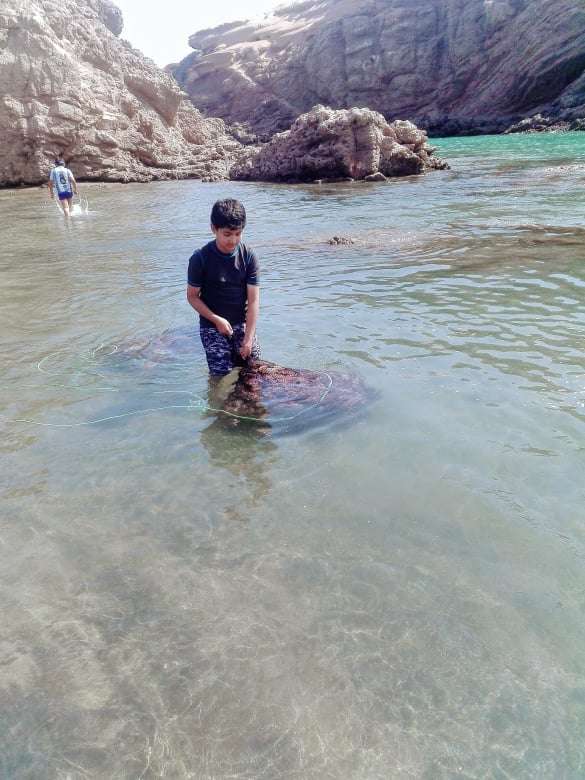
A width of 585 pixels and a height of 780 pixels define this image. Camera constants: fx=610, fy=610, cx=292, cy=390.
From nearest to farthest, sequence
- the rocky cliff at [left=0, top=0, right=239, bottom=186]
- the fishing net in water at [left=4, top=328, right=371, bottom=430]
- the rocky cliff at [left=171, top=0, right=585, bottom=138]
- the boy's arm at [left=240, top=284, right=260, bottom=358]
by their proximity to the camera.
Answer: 1. the fishing net in water at [left=4, top=328, right=371, bottom=430]
2. the boy's arm at [left=240, top=284, right=260, bottom=358]
3. the rocky cliff at [left=0, top=0, right=239, bottom=186]
4. the rocky cliff at [left=171, top=0, right=585, bottom=138]

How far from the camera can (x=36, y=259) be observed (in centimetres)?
1105

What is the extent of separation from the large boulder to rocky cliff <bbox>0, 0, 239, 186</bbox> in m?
5.12

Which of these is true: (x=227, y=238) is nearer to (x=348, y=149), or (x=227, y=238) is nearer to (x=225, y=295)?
(x=225, y=295)

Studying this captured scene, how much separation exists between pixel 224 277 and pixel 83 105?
25.5 m

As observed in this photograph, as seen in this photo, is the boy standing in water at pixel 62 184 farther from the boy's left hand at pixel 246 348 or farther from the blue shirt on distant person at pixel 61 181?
the boy's left hand at pixel 246 348

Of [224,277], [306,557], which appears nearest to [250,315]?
[224,277]

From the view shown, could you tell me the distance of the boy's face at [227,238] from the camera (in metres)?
4.45

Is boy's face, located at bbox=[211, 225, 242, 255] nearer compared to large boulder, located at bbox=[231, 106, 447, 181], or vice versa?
boy's face, located at bbox=[211, 225, 242, 255]

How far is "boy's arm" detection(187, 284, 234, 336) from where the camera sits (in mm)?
4750

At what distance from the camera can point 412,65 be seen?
64.8m

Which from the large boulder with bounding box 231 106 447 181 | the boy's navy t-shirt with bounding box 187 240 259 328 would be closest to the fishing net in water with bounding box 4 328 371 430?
the boy's navy t-shirt with bounding box 187 240 259 328

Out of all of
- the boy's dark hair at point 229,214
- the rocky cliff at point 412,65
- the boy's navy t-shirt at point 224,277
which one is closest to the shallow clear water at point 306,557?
the boy's navy t-shirt at point 224,277

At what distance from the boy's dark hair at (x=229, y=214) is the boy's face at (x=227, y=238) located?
4 cm

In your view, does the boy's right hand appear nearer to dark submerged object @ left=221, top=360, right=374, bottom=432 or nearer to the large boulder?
dark submerged object @ left=221, top=360, right=374, bottom=432
